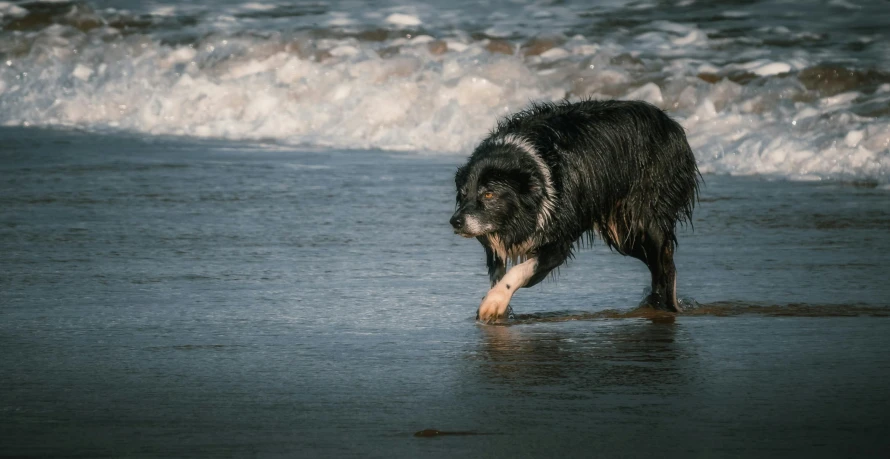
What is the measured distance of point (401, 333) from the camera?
5.90 meters

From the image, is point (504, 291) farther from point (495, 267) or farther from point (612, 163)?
point (612, 163)

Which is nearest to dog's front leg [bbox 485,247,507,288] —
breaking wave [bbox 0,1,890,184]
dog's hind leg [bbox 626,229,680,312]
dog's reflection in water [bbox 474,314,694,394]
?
dog's reflection in water [bbox 474,314,694,394]

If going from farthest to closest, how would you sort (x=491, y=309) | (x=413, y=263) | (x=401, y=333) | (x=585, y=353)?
(x=413, y=263) < (x=491, y=309) < (x=401, y=333) < (x=585, y=353)

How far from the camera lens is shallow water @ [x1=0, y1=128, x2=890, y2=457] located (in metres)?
4.22

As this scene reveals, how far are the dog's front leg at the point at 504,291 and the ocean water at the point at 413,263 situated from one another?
0.09 meters

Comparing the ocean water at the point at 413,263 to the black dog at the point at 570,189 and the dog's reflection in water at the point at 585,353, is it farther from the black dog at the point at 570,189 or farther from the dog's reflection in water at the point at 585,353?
the black dog at the point at 570,189

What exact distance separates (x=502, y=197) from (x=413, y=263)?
1.31 metres

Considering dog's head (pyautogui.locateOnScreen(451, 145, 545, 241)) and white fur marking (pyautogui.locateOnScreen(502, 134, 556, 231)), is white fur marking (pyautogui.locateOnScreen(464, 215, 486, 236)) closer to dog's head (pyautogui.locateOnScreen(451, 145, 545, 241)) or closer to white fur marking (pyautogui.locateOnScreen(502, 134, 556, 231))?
dog's head (pyautogui.locateOnScreen(451, 145, 545, 241))

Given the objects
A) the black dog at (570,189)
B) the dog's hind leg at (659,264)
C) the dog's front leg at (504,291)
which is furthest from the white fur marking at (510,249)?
the dog's hind leg at (659,264)

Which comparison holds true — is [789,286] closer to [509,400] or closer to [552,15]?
[509,400]

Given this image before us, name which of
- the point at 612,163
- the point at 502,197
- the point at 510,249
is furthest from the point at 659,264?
the point at 502,197

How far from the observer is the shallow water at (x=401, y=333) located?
13.9ft

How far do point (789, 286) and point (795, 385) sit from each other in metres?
2.21

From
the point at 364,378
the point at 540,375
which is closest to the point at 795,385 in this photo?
the point at 540,375
